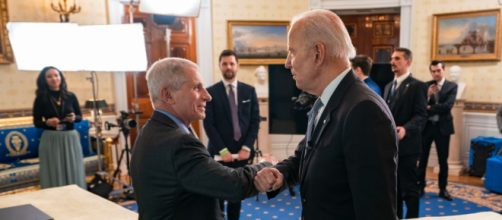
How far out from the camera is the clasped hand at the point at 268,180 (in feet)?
5.13

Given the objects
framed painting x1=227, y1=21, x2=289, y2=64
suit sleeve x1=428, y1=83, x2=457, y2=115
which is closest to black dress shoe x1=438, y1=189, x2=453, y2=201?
suit sleeve x1=428, y1=83, x2=457, y2=115

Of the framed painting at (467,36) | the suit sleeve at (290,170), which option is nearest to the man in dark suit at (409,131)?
the suit sleeve at (290,170)

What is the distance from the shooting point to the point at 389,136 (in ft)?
3.75

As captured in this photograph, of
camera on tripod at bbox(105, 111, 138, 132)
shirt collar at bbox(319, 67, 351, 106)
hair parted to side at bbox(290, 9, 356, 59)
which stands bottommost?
camera on tripod at bbox(105, 111, 138, 132)

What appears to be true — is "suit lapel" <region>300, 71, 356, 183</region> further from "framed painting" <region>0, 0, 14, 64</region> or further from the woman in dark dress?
"framed painting" <region>0, 0, 14, 64</region>

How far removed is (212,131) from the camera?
335 centimetres

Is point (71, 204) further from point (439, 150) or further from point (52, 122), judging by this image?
point (439, 150)

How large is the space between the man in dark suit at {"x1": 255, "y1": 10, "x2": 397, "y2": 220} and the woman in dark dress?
372cm

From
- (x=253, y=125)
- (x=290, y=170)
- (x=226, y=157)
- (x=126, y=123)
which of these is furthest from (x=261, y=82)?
(x=290, y=170)

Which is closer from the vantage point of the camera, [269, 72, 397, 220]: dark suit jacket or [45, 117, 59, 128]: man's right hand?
[269, 72, 397, 220]: dark suit jacket

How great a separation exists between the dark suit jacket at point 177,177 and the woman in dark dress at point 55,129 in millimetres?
3271

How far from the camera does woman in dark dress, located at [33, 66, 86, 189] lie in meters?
4.38

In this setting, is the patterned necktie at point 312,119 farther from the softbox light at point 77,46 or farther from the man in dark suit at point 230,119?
the softbox light at point 77,46

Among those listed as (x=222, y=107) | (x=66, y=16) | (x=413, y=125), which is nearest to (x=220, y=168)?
(x=222, y=107)
